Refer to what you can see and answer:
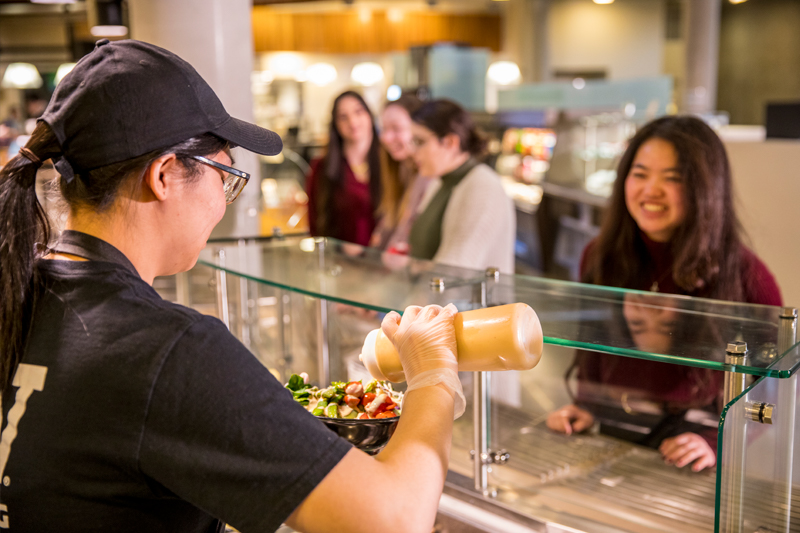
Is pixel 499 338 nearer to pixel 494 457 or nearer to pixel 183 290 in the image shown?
pixel 494 457

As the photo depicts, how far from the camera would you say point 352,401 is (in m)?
1.23

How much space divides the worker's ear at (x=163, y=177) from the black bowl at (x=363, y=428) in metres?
0.45

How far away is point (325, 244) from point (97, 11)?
294 cm

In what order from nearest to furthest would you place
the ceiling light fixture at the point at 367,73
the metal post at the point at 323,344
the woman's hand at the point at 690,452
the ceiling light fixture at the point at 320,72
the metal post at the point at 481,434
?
the metal post at the point at 481,434, the woman's hand at the point at 690,452, the metal post at the point at 323,344, the ceiling light fixture at the point at 320,72, the ceiling light fixture at the point at 367,73

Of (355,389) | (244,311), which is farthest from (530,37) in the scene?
(355,389)

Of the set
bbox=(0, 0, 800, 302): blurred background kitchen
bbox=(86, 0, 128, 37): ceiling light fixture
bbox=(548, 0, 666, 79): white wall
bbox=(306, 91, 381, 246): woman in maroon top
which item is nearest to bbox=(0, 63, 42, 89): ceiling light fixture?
bbox=(0, 0, 800, 302): blurred background kitchen

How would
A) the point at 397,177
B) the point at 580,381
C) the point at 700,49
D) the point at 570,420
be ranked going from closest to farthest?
the point at 570,420 → the point at 580,381 → the point at 397,177 → the point at 700,49

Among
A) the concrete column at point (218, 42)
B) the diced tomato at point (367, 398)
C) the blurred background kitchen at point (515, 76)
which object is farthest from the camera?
the blurred background kitchen at point (515, 76)

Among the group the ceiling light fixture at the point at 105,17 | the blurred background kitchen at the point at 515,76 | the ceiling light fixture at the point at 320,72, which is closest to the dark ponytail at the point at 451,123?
the blurred background kitchen at the point at 515,76

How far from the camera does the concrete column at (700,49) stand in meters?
A: 9.91

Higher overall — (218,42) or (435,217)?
(218,42)

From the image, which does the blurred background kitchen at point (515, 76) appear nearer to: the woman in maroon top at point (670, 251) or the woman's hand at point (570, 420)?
the woman in maroon top at point (670, 251)

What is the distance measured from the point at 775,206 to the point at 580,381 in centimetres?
261

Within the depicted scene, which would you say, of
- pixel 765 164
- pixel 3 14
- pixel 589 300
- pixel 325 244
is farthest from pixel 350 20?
pixel 589 300
